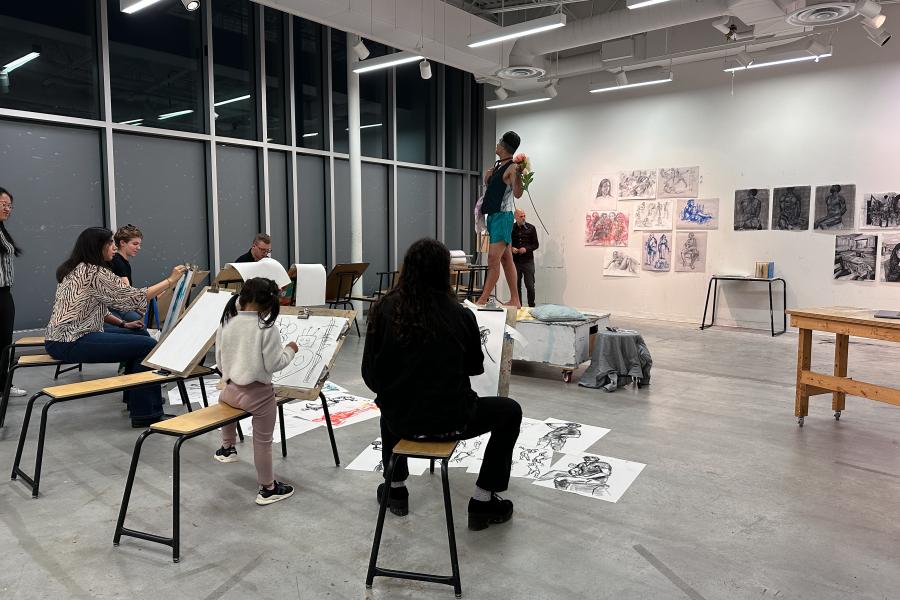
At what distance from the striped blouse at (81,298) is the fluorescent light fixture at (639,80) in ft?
25.0

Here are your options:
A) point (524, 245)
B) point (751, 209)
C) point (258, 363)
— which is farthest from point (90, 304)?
point (751, 209)

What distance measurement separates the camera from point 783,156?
8.27m

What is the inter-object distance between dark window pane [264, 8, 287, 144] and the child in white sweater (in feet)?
19.8

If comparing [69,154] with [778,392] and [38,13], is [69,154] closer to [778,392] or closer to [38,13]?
[38,13]

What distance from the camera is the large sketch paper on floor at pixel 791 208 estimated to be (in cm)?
810

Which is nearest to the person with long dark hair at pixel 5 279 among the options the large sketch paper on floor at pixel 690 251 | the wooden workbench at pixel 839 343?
the wooden workbench at pixel 839 343

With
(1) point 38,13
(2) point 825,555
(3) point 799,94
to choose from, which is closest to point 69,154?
(1) point 38,13

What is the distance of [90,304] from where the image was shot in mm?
3791

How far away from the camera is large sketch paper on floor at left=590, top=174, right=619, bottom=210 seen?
991 cm

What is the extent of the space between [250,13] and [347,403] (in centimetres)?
610

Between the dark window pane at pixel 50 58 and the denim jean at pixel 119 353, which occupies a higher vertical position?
the dark window pane at pixel 50 58

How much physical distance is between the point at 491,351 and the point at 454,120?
8.88 meters

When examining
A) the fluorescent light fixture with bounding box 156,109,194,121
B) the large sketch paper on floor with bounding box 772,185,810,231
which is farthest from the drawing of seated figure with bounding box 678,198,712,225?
the fluorescent light fixture with bounding box 156,109,194,121

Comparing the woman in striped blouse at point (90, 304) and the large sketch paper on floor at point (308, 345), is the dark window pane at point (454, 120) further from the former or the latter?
the large sketch paper on floor at point (308, 345)
